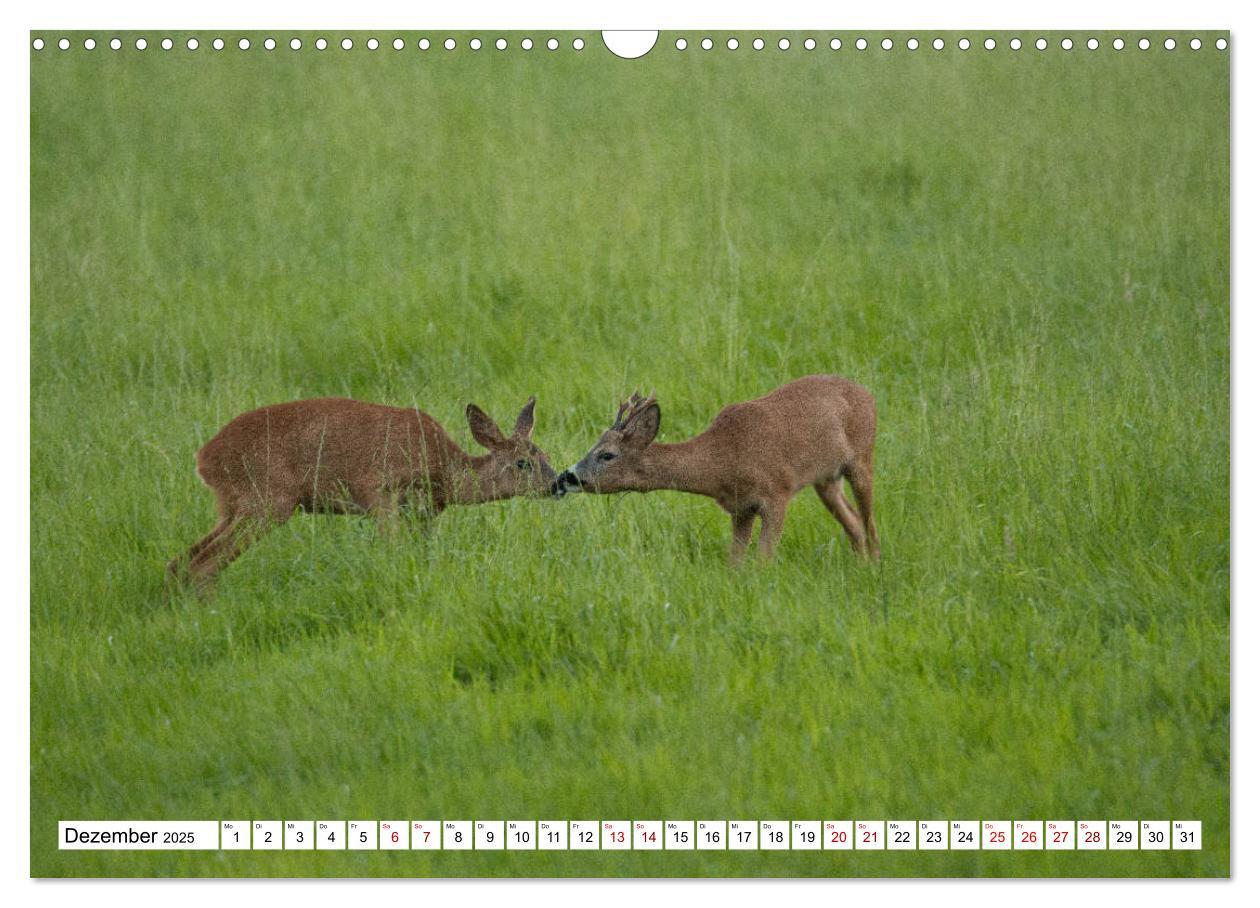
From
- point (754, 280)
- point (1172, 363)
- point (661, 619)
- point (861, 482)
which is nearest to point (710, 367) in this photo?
point (754, 280)

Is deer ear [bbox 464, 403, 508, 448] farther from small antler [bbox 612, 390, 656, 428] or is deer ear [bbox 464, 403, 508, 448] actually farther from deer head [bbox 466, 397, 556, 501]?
small antler [bbox 612, 390, 656, 428]

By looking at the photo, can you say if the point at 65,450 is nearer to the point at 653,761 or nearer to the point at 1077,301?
the point at 653,761

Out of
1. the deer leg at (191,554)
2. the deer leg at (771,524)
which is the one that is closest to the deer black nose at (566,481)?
the deer leg at (771,524)

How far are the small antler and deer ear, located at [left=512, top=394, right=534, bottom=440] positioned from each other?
0.54 metres

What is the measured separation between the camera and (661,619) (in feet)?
22.7

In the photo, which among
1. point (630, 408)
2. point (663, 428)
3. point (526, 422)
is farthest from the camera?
point (663, 428)

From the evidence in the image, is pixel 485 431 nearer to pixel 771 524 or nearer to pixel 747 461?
pixel 747 461

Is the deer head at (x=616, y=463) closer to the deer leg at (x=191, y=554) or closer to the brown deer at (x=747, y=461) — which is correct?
the brown deer at (x=747, y=461)

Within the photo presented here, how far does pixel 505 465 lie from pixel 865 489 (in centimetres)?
194

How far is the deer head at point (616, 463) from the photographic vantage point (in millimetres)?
8359

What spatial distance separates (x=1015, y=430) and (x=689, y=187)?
10.1ft

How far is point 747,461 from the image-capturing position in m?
8.34

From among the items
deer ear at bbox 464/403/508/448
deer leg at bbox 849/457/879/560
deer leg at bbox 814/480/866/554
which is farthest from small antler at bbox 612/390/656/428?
deer leg at bbox 849/457/879/560

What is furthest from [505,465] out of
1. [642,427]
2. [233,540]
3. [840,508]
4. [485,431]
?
[840,508]
